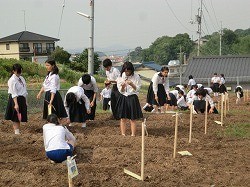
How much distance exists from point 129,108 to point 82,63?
31432mm

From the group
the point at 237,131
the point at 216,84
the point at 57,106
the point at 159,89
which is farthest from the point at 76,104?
the point at 216,84

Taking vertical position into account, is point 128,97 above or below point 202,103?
above

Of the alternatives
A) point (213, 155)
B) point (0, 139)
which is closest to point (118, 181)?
point (213, 155)

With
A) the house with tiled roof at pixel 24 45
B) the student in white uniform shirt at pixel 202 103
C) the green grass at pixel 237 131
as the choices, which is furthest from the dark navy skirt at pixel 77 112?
the house with tiled roof at pixel 24 45

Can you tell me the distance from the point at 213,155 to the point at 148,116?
4785 millimetres

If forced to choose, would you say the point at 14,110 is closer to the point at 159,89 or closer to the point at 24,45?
the point at 159,89

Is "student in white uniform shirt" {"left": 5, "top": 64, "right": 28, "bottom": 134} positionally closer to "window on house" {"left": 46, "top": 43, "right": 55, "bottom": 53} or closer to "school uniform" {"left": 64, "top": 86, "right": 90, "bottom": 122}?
"school uniform" {"left": 64, "top": 86, "right": 90, "bottom": 122}

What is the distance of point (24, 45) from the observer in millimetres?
49625

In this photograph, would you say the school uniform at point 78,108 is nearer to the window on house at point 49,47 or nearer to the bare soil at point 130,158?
the bare soil at point 130,158

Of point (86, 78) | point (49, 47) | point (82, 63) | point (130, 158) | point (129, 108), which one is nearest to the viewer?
point (130, 158)

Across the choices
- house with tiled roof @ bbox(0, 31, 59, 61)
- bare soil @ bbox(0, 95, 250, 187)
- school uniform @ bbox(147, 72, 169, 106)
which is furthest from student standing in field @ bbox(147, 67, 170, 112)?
house with tiled roof @ bbox(0, 31, 59, 61)

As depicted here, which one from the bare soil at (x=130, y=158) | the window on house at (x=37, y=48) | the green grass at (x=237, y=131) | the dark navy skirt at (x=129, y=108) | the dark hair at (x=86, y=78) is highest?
the window on house at (x=37, y=48)

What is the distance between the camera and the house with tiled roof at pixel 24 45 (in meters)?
48.8

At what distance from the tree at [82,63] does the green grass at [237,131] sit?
28.7m
